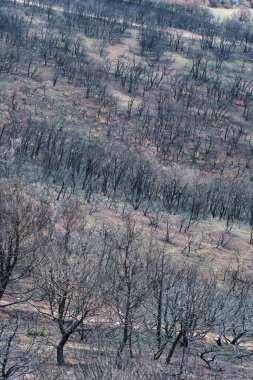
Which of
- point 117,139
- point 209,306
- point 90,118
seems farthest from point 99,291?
point 90,118

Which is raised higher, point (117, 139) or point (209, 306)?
point (209, 306)

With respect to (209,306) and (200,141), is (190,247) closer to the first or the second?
(209,306)

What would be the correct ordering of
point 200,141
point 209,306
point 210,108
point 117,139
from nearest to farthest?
point 209,306 < point 117,139 < point 200,141 < point 210,108

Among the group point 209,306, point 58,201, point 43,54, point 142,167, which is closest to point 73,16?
point 43,54

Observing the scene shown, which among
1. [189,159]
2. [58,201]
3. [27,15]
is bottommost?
[189,159]

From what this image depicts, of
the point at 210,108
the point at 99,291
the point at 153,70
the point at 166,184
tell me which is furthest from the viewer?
the point at 153,70

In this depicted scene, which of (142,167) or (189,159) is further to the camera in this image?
(189,159)

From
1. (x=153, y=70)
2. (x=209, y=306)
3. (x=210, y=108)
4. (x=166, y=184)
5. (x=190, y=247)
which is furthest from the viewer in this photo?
(x=153, y=70)

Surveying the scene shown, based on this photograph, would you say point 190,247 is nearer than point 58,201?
Yes

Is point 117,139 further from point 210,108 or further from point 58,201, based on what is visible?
point 58,201
